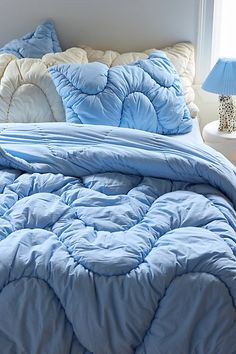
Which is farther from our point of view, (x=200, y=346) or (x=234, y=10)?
(x=234, y=10)

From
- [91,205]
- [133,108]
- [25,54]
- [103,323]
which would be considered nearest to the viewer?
[103,323]

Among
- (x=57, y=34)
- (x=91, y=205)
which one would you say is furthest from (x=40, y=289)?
(x=57, y=34)

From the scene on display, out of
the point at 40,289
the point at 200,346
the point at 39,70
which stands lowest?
the point at 200,346

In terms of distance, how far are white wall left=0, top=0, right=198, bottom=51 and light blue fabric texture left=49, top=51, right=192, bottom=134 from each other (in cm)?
42

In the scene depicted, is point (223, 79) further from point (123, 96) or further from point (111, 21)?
point (111, 21)

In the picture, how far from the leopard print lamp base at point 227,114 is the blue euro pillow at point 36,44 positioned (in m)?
0.86

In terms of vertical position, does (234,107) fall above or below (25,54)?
below

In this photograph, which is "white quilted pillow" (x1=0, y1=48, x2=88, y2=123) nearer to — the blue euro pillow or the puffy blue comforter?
the blue euro pillow

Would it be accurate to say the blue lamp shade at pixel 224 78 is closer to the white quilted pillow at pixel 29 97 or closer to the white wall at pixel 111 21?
the white wall at pixel 111 21

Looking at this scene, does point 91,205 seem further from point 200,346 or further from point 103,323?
point 200,346

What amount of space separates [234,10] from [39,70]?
1064 mm

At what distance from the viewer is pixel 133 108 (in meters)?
2.30

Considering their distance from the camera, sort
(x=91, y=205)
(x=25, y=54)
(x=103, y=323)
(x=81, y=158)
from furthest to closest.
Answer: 1. (x=25, y=54)
2. (x=81, y=158)
3. (x=91, y=205)
4. (x=103, y=323)

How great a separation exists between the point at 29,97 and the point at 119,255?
122cm
